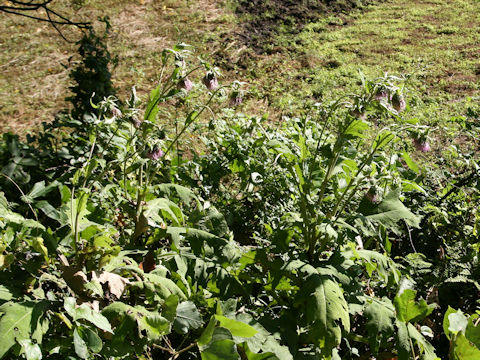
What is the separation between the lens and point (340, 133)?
2.25m

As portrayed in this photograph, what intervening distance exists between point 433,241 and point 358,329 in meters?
1.09

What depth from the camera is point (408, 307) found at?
1945 mm

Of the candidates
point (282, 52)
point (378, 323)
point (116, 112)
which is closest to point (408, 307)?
point (378, 323)

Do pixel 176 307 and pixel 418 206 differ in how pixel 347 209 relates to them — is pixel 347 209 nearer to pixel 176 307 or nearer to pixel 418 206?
pixel 418 206

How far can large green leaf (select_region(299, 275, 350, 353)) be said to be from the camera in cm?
186

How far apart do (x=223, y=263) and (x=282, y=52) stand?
5.81 m

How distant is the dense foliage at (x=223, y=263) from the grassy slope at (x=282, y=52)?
3.02m

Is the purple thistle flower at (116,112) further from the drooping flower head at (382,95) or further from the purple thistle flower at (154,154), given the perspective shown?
the drooping flower head at (382,95)

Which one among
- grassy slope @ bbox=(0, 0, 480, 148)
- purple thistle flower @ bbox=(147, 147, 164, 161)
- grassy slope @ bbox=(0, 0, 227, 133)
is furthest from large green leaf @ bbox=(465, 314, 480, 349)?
grassy slope @ bbox=(0, 0, 227, 133)

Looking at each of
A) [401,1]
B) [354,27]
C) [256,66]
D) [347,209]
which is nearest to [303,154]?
[347,209]

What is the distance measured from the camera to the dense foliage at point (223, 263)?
67.2 inches

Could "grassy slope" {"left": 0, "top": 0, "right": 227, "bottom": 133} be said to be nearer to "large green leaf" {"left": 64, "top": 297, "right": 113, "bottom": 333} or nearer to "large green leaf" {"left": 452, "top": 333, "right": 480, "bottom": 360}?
"large green leaf" {"left": 64, "top": 297, "right": 113, "bottom": 333}

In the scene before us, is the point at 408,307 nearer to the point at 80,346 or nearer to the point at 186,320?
the point at 186,320

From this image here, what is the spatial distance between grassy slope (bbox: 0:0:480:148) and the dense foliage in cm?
302
